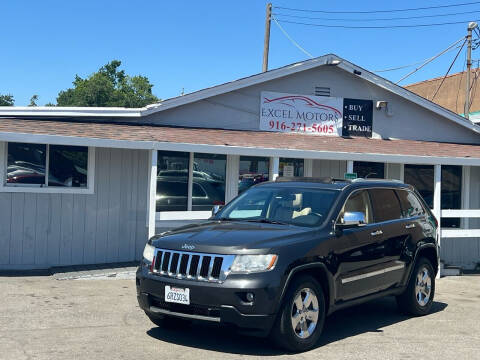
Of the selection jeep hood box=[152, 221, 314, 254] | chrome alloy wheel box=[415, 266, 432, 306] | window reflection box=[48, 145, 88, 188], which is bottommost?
chrome alloy wheel box=[415, 266, 432, 306]

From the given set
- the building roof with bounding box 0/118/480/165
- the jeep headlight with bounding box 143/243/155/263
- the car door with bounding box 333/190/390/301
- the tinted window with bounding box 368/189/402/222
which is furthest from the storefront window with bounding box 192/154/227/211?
the jeep headlight with bounding box 143/243/155/263

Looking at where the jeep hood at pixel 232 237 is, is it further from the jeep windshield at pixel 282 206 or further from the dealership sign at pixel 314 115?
the dealership sign at pixel 314 115

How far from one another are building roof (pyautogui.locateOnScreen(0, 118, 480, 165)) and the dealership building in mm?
29

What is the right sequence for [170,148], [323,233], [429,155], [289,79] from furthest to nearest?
1. [289,79]
2. [429,155]
3. [170,148]
4. [323,233]

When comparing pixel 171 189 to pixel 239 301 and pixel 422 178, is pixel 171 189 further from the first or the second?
pixel 239 301

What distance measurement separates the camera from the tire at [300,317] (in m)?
5.78

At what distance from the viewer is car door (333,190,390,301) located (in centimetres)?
652

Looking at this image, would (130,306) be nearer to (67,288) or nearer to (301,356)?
(67,288)

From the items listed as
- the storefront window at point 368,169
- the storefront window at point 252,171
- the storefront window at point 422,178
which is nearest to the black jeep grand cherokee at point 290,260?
the storefront window at point 252,171

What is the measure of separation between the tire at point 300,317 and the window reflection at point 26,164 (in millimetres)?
6759

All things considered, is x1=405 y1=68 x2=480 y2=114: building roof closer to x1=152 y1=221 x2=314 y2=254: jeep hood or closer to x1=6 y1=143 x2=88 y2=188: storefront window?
x1=6 y1=143 x2=88 y2=188: storefront window

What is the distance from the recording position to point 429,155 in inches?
511

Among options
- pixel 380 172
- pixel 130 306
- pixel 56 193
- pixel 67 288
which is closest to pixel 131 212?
pixel 56 193

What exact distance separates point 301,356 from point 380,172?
30.6 ft
